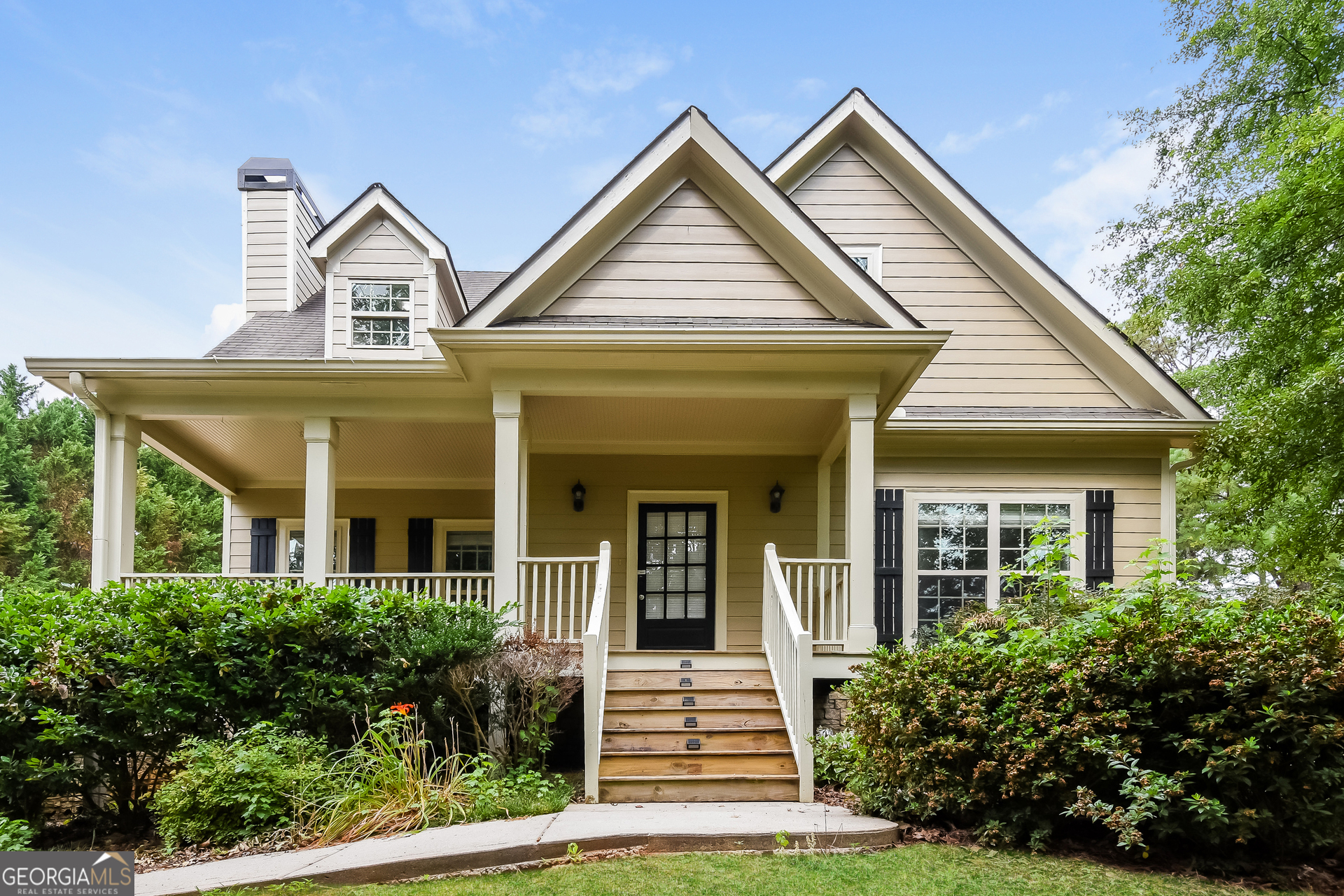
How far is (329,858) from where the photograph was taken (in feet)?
14.3

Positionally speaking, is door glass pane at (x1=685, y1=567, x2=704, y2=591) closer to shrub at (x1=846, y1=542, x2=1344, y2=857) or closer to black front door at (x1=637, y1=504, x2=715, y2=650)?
black front door at (x1=637, y1=504, x2=715, y2=650)

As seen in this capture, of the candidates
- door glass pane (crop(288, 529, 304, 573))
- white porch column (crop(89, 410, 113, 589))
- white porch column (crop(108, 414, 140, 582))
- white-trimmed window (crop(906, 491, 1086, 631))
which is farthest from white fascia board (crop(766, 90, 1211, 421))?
door glass pane (crop(288, 529, 304, 573))

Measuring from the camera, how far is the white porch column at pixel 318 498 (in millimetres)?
7930

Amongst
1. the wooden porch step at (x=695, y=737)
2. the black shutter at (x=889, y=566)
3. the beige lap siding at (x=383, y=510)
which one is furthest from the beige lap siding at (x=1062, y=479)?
the beige lap siding at (x=383, y=510)

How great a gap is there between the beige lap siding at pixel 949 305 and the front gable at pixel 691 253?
256cm

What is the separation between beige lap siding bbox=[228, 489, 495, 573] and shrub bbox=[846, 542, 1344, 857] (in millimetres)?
7818

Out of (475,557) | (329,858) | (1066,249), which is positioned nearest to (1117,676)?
(329,858)

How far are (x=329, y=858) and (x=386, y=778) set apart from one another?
0.85 metres

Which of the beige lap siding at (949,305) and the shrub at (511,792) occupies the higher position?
the beige lap siding at (949,305)

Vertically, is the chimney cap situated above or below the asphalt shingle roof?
above

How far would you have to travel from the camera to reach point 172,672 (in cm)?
540

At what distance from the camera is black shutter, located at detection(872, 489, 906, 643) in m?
8.90

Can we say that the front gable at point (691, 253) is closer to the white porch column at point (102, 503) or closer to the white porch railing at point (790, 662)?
the white porch railing at point (790, 662)

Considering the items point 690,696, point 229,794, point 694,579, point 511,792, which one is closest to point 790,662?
point 690,696
